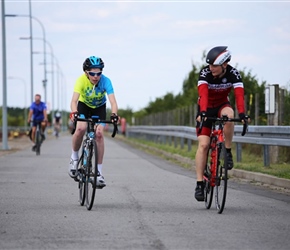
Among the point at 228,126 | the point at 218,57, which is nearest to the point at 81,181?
the point at 228,126

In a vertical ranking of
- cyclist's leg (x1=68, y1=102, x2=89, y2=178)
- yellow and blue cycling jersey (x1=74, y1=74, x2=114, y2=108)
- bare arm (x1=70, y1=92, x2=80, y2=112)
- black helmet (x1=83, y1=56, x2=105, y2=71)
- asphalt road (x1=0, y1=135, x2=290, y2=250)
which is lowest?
asphalt road (x1=0, y1=135, x2=290, y2=250)

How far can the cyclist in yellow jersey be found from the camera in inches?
416

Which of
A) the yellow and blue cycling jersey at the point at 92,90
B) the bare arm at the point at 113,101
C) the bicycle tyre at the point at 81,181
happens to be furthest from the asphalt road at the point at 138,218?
the yellow and blue cycling jersey at the point at 92,90

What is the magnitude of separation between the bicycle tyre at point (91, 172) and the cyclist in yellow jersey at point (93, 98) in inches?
5.5

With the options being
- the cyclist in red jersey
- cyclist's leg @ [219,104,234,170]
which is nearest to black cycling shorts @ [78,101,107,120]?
the cyclist in red jersey

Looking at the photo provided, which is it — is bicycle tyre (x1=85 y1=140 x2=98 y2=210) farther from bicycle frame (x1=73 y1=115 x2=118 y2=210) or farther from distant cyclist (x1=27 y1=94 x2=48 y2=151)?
distant cyclist (x1=27 y1=94 x2=48 y2=151)

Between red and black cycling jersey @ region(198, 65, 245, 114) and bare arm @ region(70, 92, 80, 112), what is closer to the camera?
red and black cycling jersey @ region(198, 65, 245, 114)

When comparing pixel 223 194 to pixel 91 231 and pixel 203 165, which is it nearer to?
pixel 203 165

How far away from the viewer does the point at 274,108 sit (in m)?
17.4

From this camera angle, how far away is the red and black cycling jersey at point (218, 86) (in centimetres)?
973

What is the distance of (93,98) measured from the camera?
35.6 feet

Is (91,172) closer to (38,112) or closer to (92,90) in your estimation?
(92,90)

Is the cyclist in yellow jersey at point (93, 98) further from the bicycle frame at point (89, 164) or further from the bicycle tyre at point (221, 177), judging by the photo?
the bicycle tyre at point (221, 177)

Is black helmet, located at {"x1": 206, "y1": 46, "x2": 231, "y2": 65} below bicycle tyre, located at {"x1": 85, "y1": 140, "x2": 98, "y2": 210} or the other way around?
the other way around
